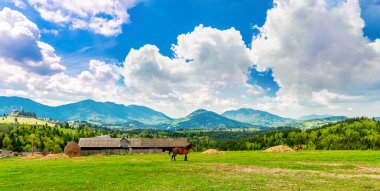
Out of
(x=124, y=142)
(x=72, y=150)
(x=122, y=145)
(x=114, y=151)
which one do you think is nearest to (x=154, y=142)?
(x=124, y=142)

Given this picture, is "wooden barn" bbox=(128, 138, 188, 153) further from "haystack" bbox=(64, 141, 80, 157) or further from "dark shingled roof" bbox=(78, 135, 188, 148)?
"haystack" bbox=(64, 141, 80, 157)

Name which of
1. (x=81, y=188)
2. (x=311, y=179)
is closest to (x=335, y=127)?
(x=311, y=179)

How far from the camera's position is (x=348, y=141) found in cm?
16138

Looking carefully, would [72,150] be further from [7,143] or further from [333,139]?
[333,139]

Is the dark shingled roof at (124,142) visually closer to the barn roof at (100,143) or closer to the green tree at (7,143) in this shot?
the barn roof at (100,143)

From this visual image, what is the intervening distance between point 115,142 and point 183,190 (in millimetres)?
99777

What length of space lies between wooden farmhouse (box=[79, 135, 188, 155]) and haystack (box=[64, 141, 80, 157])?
8.34m

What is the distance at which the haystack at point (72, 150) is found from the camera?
105 meters

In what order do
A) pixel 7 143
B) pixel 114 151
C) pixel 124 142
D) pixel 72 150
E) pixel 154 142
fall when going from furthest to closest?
1. pixel 7 143
2. pixel 154 142
3. pixel 124 142
4. pixel 114 151
5. pixel 72 150

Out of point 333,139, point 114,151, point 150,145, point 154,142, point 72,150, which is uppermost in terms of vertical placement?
point 154,142

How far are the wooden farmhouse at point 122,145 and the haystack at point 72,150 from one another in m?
8.34

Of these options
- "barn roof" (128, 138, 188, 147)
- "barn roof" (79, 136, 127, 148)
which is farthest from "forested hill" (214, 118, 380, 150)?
"barn roof" (79, 136, 127, 148)

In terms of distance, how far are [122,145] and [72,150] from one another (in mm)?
20090

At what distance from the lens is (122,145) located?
119m
